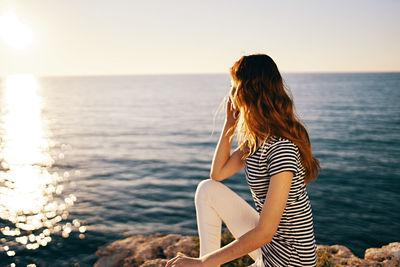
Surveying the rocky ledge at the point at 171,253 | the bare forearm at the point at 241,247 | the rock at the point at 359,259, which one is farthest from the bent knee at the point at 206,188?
the rock at the point at 359,259

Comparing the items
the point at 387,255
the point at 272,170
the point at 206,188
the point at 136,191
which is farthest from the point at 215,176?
the point at 136,191

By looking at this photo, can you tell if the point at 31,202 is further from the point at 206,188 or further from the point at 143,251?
the point at 206,188

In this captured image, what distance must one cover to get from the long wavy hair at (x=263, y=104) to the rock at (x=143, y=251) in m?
4.00

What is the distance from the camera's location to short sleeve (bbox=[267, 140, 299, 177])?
2.35 meters

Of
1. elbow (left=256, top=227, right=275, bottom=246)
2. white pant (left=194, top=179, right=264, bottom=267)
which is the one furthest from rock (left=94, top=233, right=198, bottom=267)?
elbow (left=256, top=227, right=275, bottom=246)

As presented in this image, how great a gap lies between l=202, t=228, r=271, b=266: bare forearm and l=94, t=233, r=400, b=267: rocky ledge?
115 inches

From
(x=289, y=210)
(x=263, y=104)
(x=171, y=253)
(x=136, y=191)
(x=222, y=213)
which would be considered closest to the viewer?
(x=289, y=210)

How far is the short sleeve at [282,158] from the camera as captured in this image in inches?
92.4

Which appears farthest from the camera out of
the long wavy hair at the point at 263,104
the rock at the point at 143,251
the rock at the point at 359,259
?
the rock at the point at 143,251

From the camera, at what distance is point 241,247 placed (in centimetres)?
245

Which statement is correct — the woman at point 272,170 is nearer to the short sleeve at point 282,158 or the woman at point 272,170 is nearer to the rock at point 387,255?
the short sleeve at point 282,158

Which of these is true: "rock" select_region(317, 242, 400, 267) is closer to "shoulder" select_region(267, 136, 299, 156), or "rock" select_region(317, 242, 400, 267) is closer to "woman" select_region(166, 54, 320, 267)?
"woman" select_region(166, 54, 320, 267)

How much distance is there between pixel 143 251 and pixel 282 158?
5091 mm

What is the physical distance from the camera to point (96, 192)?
521 inches
